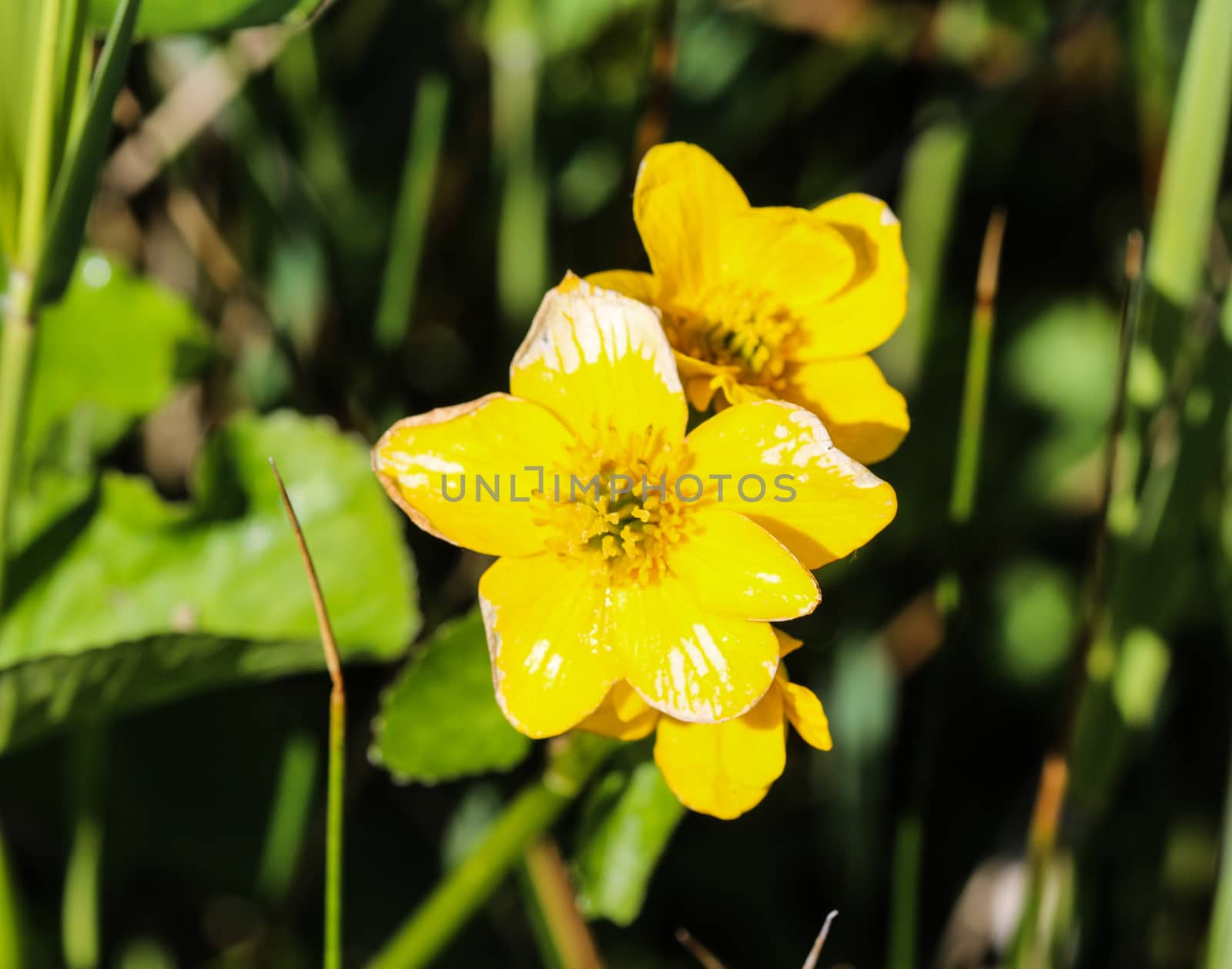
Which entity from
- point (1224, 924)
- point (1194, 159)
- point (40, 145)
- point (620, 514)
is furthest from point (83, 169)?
point (1224, 924)

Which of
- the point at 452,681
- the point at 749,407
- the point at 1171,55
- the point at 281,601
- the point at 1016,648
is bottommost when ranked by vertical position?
the point at 1016,648

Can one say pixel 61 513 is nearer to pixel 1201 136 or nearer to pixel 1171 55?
pixel 1201 136

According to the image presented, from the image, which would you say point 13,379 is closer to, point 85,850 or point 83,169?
point 83,169

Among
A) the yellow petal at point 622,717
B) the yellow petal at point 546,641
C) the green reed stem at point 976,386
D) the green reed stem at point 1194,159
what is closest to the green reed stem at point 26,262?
the yellow petal at point 546,641

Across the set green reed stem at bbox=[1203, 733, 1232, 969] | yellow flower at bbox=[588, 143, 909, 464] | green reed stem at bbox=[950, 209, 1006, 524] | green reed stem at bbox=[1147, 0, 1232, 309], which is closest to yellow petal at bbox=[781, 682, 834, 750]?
yellow flower at bbox=[588, 143, 909, 464]

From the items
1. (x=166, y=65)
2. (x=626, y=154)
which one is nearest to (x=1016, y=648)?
(x=626, y=154)

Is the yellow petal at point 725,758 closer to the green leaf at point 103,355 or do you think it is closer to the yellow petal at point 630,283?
the yellow petal at point 630,283

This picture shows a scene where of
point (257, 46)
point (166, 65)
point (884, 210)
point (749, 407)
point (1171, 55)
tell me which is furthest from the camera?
point (166, 65)
